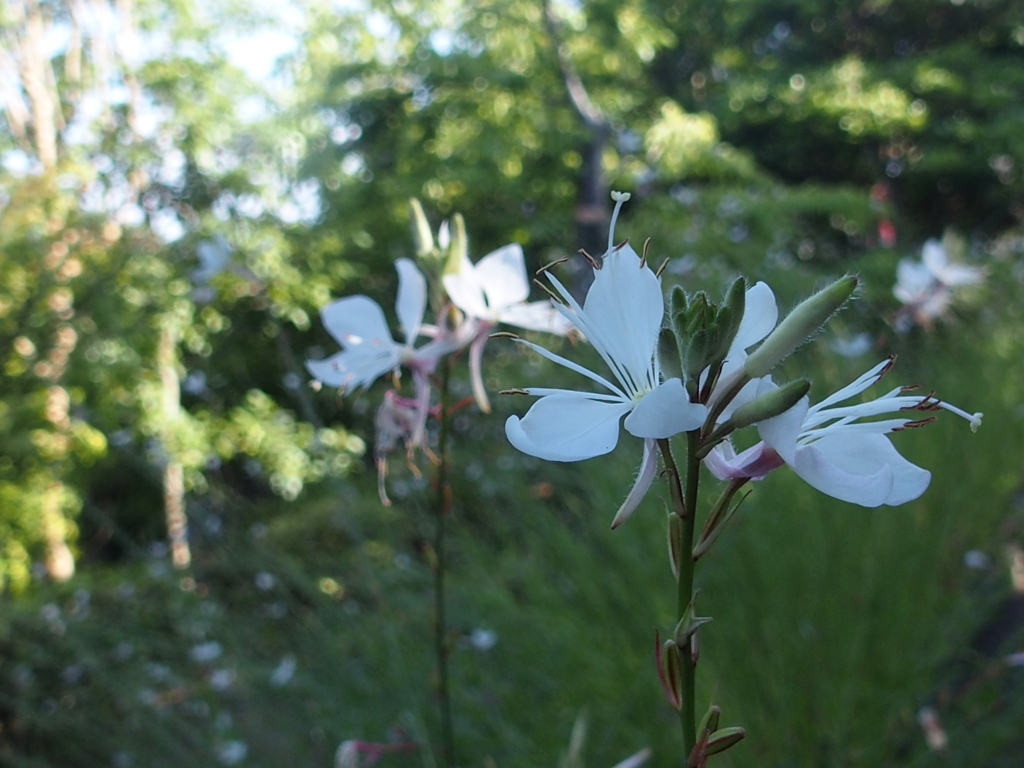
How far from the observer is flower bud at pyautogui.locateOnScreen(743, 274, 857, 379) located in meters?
0.45

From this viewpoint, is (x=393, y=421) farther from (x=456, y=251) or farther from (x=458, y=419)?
(x=458, y=419)

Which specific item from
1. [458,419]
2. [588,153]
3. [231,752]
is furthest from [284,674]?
[588,153]

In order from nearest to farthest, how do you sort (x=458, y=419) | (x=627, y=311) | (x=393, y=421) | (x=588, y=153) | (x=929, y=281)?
(x=627, y=311), (x=393, y=421), (x=929, y=281), (x=458, y=419), (x=588, y=153)

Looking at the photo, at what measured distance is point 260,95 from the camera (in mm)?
5770

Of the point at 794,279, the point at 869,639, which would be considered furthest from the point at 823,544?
the point at 794,279

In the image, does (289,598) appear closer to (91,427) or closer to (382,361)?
(382,361)

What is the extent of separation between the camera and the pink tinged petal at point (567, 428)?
0.45 metres

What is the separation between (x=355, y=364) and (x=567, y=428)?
1.95 feet

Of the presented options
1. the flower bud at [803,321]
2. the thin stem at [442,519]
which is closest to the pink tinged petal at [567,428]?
the flower bud at [803,321]

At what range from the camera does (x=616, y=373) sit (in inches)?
21.0

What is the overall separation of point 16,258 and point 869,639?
4.79 metres

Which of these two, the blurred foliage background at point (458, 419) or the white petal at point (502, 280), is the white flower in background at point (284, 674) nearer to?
the blurred foliage background at point (458, 419)

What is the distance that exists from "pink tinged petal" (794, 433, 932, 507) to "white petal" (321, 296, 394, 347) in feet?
2.14

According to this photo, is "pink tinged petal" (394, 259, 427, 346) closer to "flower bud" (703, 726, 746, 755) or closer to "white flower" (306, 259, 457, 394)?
"white flower" (306, 259, 457, 394)
